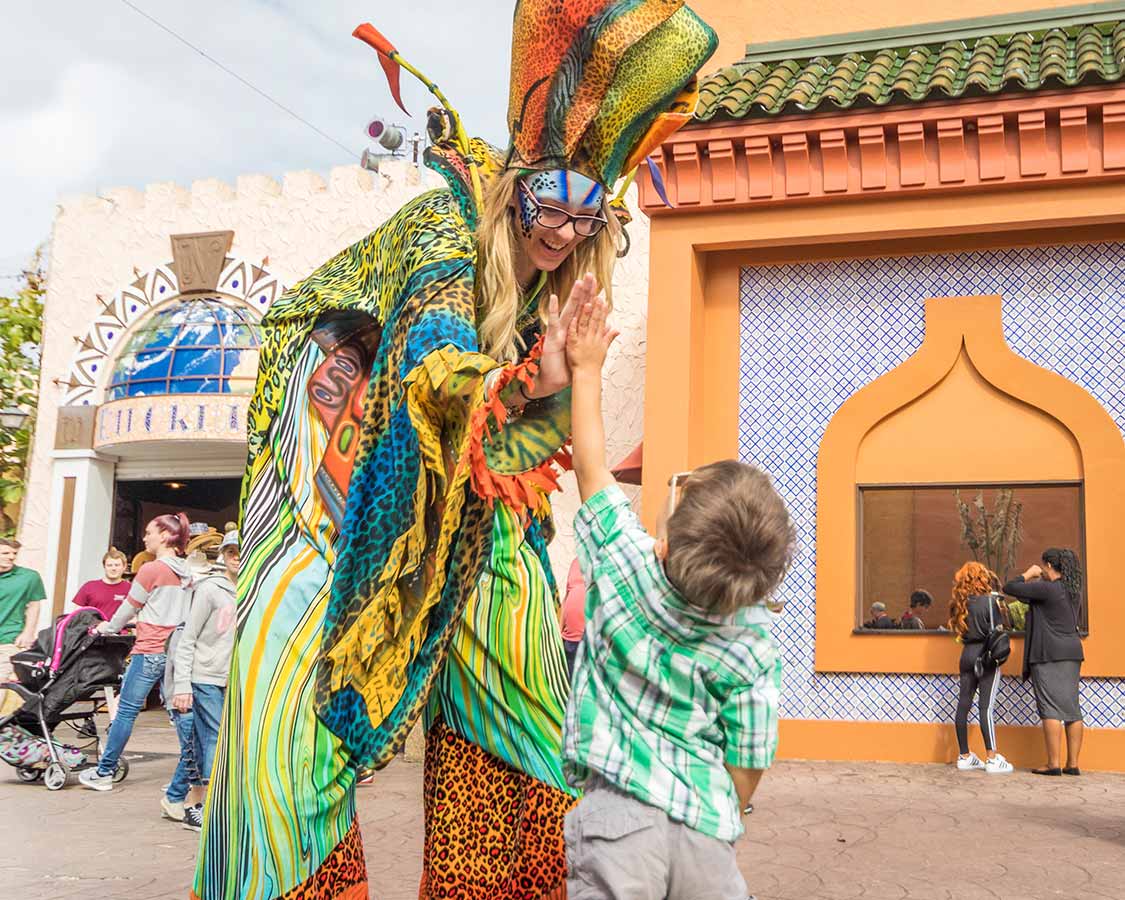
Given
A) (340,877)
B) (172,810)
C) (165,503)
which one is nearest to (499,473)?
(340,877)

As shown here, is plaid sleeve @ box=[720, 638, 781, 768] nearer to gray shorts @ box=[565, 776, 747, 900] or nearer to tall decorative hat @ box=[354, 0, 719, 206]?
gray shorts @ box=[565, 776, 747, 900]

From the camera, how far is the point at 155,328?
16672mm

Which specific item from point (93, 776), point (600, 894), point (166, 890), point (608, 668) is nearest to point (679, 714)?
point (608, 668)

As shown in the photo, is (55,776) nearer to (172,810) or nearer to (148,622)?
(148,622)

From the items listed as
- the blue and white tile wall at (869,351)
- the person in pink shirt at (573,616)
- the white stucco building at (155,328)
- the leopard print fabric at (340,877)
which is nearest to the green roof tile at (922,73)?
the blue and white tile wall at (869,351)

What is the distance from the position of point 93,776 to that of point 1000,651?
6093 millimetres

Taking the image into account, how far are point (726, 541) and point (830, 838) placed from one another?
4.47 meters

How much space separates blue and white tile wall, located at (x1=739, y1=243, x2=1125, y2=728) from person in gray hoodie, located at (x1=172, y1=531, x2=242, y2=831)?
4307mm

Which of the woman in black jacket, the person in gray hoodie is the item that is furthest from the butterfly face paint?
the woman in black jacket

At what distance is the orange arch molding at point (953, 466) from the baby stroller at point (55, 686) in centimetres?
513

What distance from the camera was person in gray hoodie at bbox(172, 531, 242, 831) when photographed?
685 centimetres

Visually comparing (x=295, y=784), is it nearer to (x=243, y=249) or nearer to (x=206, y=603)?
(x=206, y=603)

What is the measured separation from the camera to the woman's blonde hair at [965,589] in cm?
910

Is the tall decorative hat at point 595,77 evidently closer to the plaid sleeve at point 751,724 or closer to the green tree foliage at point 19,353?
the plaid sleeve at point 751,724
